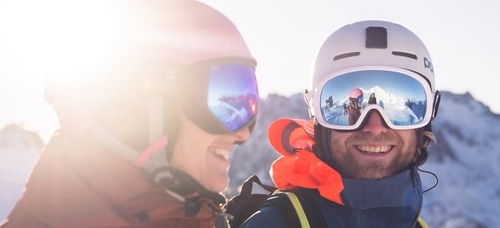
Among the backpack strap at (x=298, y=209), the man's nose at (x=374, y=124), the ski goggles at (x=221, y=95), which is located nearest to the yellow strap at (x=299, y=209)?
the backpack strap at (x=298, y=209)

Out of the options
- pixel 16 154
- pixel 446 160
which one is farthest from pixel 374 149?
pixel 16 154

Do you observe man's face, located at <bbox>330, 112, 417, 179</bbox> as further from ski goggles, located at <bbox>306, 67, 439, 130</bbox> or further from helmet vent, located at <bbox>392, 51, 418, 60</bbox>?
helmet vent, located at <bbox>392, 51, 418, 60</bbox>

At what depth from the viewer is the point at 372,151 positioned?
14.3 ft

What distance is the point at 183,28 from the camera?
2477 mm

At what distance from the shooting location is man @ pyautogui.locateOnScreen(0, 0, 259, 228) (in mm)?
2334

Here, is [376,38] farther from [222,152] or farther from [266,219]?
[222,152]

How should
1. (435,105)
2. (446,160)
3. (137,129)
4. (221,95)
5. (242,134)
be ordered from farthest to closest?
(446,160)
(435,105)
(242,134)
(221,95)
(137,129)

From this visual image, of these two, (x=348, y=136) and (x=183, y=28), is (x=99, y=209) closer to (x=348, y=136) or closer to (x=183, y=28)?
(x=183, y=28)

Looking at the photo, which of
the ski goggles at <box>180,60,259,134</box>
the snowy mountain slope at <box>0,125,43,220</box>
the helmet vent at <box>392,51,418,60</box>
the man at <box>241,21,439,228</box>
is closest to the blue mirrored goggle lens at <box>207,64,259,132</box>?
the ski goggles at <box>180,60,259,134</box>

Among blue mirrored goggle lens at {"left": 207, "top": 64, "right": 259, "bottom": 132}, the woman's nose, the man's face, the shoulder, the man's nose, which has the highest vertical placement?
blue mirrored goggle lens at {"left": 207, "top": 64, "right": 259, "bottom": 132}

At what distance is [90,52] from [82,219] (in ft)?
1.98

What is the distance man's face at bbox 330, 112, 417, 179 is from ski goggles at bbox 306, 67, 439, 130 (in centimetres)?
6

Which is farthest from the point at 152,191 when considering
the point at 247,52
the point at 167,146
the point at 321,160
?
the point at 321,160

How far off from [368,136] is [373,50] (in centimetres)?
61
